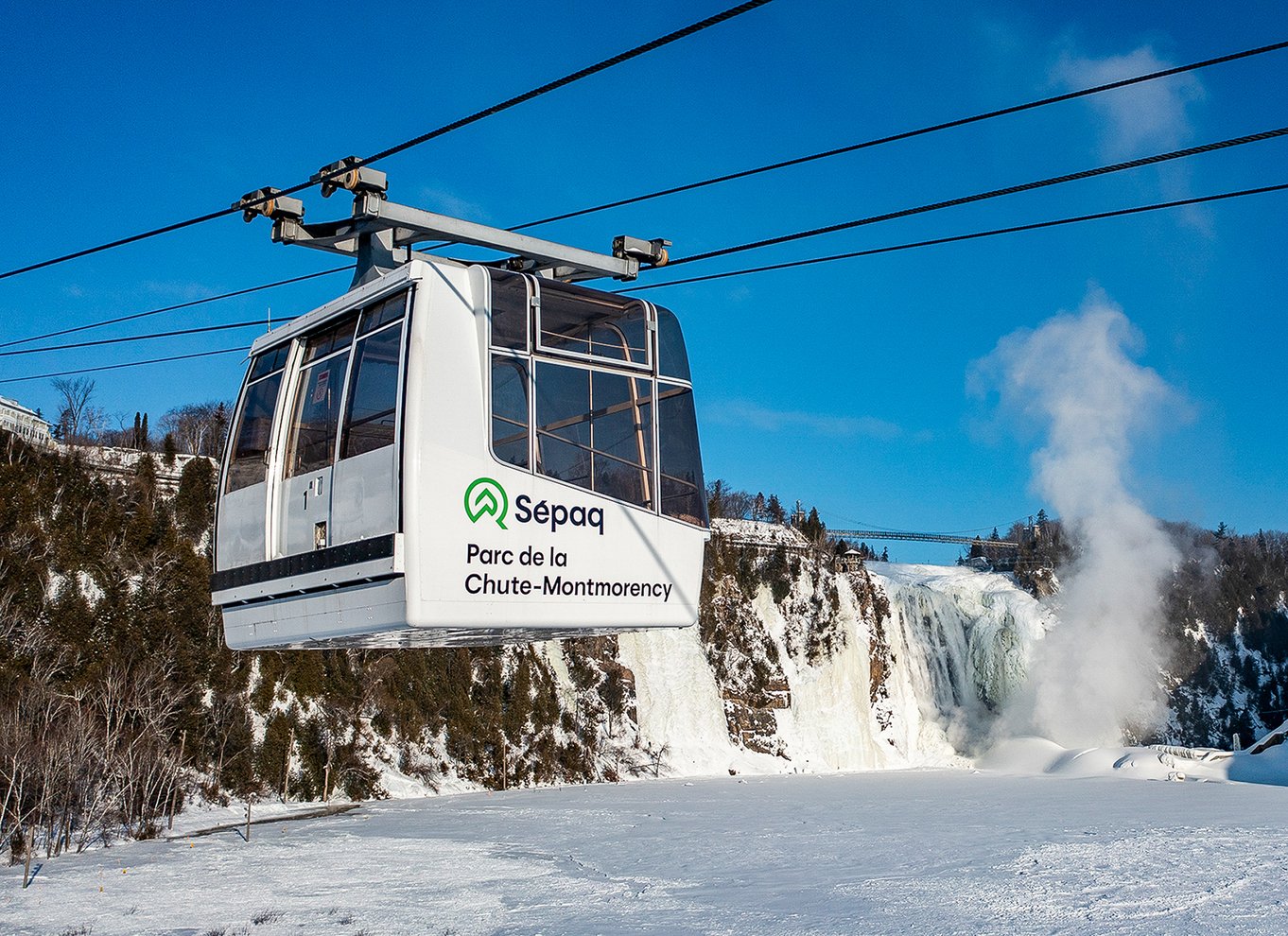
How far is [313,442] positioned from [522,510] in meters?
2.35

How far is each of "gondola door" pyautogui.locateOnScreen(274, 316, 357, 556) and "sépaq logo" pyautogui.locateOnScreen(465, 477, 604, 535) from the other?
1597mm

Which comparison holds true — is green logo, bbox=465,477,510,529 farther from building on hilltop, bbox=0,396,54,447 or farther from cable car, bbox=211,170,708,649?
building on hilltop, bbox=0,396,54,447

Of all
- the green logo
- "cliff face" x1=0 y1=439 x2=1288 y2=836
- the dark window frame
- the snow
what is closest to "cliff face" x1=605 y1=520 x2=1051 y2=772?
"cliff face" x1=0 y1=439 x2=1288 y2=836

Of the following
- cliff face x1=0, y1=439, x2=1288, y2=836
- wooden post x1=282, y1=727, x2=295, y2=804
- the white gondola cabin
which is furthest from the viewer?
wooden post x1=282, y1=727, x2=295, y2=804

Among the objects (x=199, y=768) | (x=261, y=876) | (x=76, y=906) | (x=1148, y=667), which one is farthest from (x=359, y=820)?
(x=1148, y=667)

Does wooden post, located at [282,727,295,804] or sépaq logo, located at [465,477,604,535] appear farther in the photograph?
wooden post, located at [282,727,295,804]

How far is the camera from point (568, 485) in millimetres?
10156

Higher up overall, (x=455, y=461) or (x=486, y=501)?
(x=455, y=461)

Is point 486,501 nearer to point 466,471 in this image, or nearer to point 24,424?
point 466,471

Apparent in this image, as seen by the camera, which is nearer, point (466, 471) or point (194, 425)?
point (466, 471)

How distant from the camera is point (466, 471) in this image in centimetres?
956

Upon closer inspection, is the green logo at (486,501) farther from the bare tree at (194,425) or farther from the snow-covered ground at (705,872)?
the bare tree at (194,425)

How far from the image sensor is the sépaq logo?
9578mm

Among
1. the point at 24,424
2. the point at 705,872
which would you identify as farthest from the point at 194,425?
the point at 705,872
